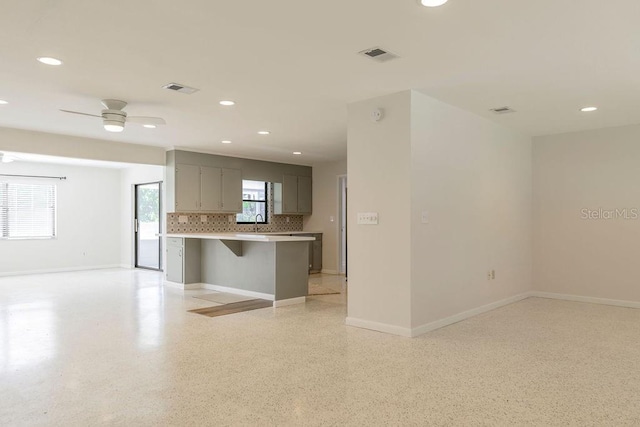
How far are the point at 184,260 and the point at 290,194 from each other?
2879 mm

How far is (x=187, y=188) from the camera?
24.5 feet

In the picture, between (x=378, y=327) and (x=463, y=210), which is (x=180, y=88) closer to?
(x=378, y=327)

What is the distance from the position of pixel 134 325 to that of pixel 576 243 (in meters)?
5.64

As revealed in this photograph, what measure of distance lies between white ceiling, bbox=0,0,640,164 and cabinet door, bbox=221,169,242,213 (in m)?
2.66

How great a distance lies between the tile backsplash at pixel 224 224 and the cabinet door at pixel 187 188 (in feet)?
0.76

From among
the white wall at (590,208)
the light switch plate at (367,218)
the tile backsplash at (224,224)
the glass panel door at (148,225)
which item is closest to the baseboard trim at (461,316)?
the white wall at (590,208)

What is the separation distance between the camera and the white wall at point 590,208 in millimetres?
5648

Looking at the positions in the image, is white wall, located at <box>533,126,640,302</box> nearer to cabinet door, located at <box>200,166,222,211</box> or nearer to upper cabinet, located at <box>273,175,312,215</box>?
upper cabinet, located at <box>273,175,312,215</box>

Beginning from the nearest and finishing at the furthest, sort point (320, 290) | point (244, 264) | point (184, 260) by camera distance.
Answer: point (244, 264), point (320, 290), point (184, 260)

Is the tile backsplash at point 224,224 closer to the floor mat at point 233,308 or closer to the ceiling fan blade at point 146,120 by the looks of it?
the floor mat at point 233,308

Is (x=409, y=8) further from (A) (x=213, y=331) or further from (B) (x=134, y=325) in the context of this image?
(B) (x=134, y=325)

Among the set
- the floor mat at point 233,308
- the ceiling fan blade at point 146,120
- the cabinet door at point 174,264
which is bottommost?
the floor mat at point 233,308

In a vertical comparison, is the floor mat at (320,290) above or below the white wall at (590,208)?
below

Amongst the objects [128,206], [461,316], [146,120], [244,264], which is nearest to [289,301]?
[244,264]
